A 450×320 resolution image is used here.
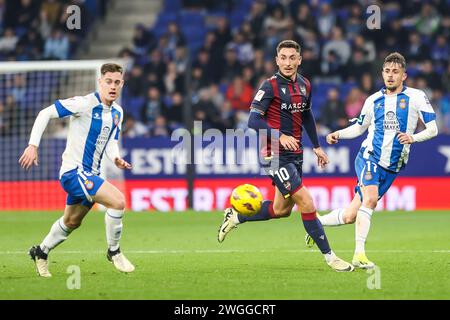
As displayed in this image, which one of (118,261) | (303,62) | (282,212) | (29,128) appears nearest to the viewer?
(118,261)

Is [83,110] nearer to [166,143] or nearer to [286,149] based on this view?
[286,149]

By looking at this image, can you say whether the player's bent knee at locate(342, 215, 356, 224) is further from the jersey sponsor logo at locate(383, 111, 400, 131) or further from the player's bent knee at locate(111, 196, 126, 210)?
the player's bent knee at locate(111, 196, 126, 210)

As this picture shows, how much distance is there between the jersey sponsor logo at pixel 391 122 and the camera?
1005 centimetres

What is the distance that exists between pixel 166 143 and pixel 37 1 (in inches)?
276

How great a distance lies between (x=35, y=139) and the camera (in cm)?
884

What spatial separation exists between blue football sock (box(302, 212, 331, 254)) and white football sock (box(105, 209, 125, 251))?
1.70 metres

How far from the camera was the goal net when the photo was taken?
18125mm

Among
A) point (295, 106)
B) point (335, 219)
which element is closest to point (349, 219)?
point (335, 219)

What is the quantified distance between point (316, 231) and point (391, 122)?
1.42 meters

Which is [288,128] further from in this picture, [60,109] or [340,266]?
[60,109]

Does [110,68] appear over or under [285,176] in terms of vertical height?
over

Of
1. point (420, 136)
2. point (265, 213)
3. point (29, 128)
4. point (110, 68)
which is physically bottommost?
point (265, 213)

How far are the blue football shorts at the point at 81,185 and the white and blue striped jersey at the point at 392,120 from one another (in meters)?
2.75

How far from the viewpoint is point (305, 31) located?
2150cm
